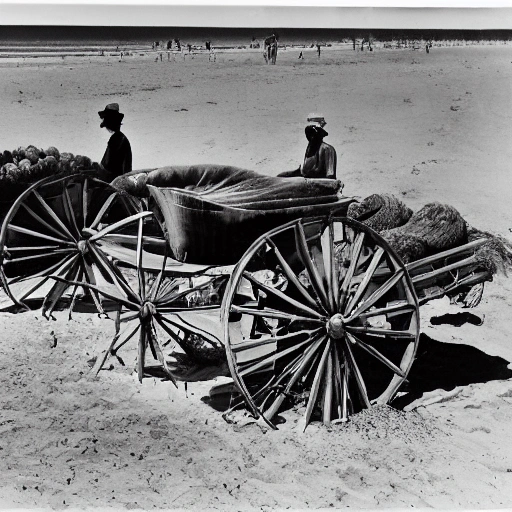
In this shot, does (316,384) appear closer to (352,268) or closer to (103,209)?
(352,268)

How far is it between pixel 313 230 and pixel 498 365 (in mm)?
2005

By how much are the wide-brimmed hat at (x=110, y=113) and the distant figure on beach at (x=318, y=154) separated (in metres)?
1.71

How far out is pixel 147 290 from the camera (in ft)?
19.9

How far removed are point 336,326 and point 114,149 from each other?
2701 mm

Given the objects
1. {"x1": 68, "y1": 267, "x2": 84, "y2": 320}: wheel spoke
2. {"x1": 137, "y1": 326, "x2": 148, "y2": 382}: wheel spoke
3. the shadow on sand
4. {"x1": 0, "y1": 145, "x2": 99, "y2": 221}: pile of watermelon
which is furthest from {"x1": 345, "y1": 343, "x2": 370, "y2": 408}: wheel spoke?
{"x1": 0, "y1": 145, "x2": 99, "y2": 221}: pile of watermelon

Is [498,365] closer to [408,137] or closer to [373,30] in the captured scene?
[408,137]

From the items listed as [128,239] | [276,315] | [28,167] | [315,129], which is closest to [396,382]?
[276,315]

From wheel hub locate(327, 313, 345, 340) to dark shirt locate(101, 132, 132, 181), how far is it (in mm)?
2527

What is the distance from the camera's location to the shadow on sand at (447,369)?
5910 millimetres

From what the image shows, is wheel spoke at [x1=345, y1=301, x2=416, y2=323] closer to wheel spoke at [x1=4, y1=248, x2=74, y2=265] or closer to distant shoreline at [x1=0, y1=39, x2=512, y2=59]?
distant shoreline at [x1=0, y1=39, x2=512, y2=59]

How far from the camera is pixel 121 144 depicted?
256 inches

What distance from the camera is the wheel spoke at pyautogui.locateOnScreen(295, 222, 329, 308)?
5059 mm

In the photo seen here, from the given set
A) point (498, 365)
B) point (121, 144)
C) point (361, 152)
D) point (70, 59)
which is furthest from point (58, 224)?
point (498, 365)

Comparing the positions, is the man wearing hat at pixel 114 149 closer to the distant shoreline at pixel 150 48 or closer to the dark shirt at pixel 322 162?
the distant shoreline at pixel 150 48
